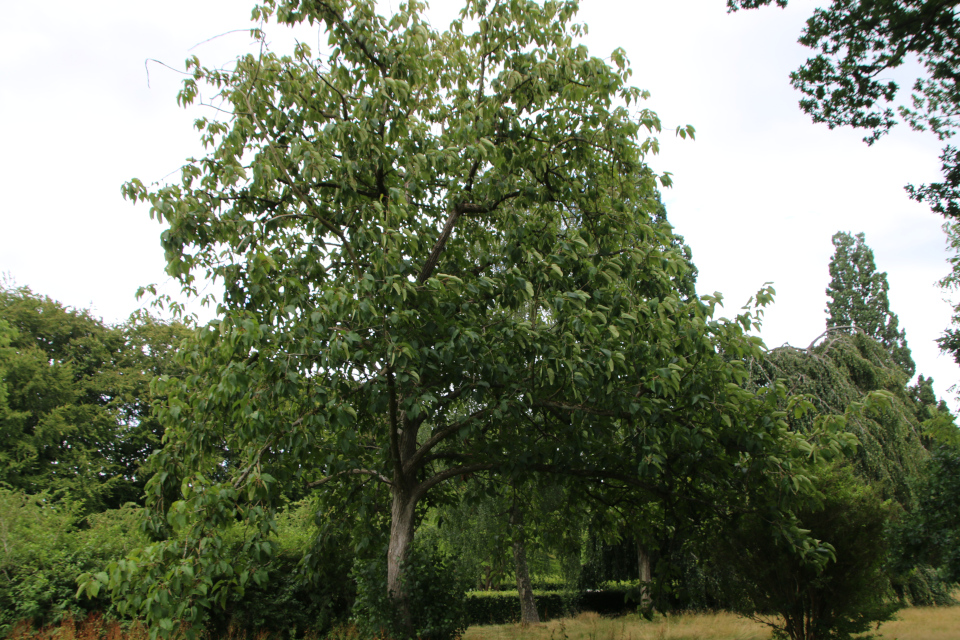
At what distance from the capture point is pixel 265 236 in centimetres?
721

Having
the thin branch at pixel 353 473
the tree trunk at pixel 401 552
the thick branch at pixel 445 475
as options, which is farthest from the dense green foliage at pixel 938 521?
the thin branch at pixel 353 473

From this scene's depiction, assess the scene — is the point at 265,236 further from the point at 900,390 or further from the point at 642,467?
the point at 900,390

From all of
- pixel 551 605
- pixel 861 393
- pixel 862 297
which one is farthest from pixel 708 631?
pixel 862 297

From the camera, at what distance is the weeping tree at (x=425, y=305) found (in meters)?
5.73

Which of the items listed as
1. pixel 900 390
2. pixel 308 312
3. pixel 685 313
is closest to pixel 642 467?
pixel 685 313

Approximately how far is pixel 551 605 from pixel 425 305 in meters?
20.0

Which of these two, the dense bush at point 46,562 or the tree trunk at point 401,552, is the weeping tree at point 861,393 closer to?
the tree trunk at point 401,552

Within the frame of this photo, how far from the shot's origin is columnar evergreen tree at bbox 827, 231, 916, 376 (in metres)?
33.7

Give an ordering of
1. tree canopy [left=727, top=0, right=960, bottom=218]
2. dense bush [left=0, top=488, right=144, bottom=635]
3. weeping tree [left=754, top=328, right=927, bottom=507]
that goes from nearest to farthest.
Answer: tree canopy [left=727, top=0, right=960, bottom=218]
dense bush [left=0, top=488, right=144, bottom=635]
weeping tree [left=754, top=328, right=927, bottom=507]

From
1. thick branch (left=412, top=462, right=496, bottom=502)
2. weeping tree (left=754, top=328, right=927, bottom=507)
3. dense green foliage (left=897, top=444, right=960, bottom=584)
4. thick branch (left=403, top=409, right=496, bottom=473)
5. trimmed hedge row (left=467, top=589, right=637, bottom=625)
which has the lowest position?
trimmed hedge row (left=467, top=589, right=637, bottom=625)

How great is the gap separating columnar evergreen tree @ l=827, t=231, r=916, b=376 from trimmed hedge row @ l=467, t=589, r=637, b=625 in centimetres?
2176

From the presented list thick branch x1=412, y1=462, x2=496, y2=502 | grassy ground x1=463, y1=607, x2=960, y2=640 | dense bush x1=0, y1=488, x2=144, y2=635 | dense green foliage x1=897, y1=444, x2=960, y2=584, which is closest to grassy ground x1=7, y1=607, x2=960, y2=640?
grassy ground x1=463, y1=607, x2=960, y2=640

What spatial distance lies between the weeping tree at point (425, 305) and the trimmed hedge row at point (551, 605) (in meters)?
15.7

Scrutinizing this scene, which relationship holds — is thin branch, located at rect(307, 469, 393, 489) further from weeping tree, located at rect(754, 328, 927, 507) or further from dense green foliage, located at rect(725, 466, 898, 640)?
weeping tree, located at rect(754, 328, 927, 507)
